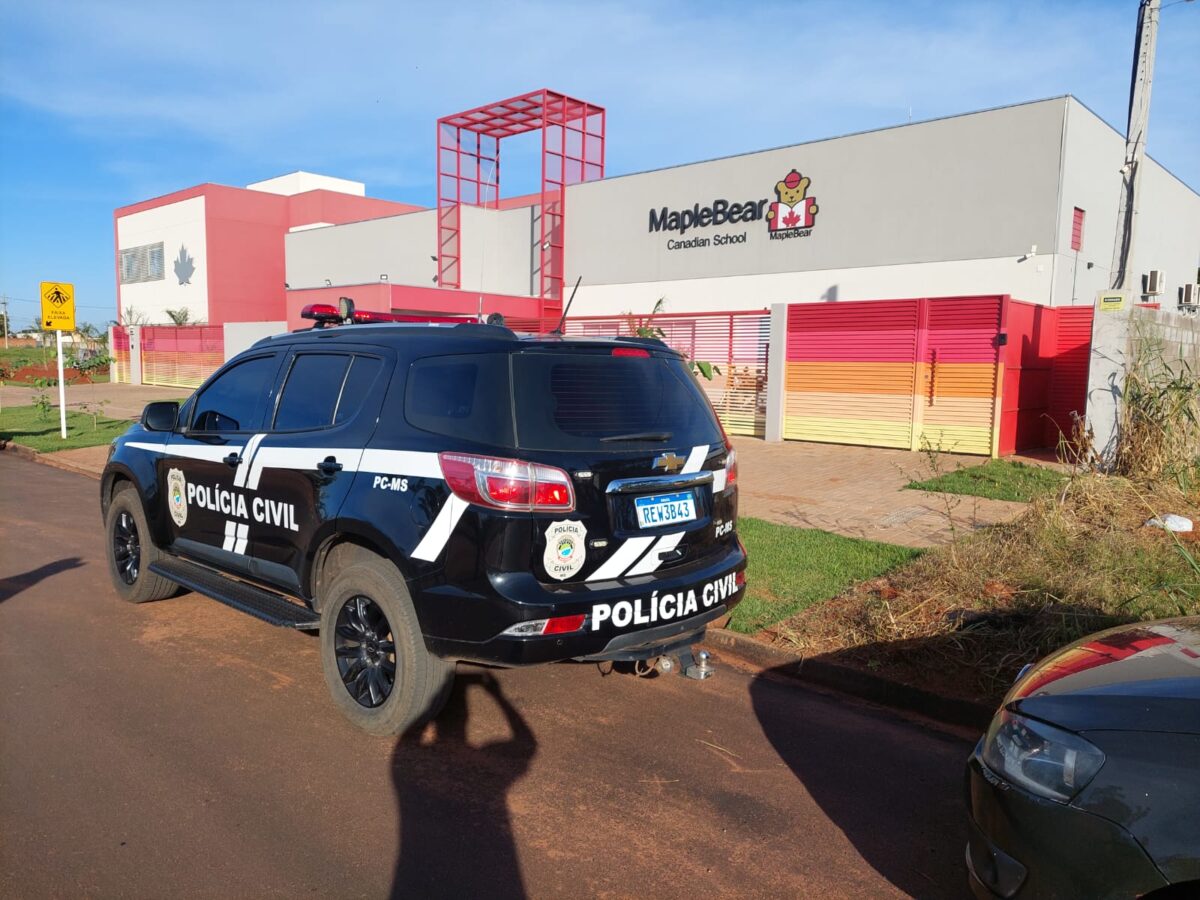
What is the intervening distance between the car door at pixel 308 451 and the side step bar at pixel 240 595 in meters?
0.12

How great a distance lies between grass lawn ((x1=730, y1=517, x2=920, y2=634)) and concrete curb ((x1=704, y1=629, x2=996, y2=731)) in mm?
168

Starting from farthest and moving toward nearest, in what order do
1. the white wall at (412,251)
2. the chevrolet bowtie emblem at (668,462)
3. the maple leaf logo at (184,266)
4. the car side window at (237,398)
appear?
the maple leaf logo at (184,266) < the white wall at (412,251) < the car side window at (237,398) < the chevrolet bowtie emblem at (668,462)

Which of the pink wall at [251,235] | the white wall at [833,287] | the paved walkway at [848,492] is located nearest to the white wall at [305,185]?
the pink wall at [251,235]

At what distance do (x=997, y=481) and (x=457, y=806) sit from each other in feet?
31.3

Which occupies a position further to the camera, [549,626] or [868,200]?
[868,200]

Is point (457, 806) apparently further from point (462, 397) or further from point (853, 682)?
point (853, 682)

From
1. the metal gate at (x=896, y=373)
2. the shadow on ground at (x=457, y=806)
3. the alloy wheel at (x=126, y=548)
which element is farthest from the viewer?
the metal gate at (x=896, y=373)

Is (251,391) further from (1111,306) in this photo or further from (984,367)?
(984,367)

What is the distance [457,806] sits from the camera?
11.7ft

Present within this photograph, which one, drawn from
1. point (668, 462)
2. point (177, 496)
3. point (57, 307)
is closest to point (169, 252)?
point (57, 307)

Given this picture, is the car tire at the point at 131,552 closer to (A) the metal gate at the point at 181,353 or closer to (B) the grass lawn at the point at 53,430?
(B) the grass lawn at the point at 53,430

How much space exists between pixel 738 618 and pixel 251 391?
3.41 metres

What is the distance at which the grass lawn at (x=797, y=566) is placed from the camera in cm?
602

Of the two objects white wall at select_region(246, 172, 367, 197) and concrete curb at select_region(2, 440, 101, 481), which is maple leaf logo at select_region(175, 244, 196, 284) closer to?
white wall at select_region(246, 172, 367, 197)
